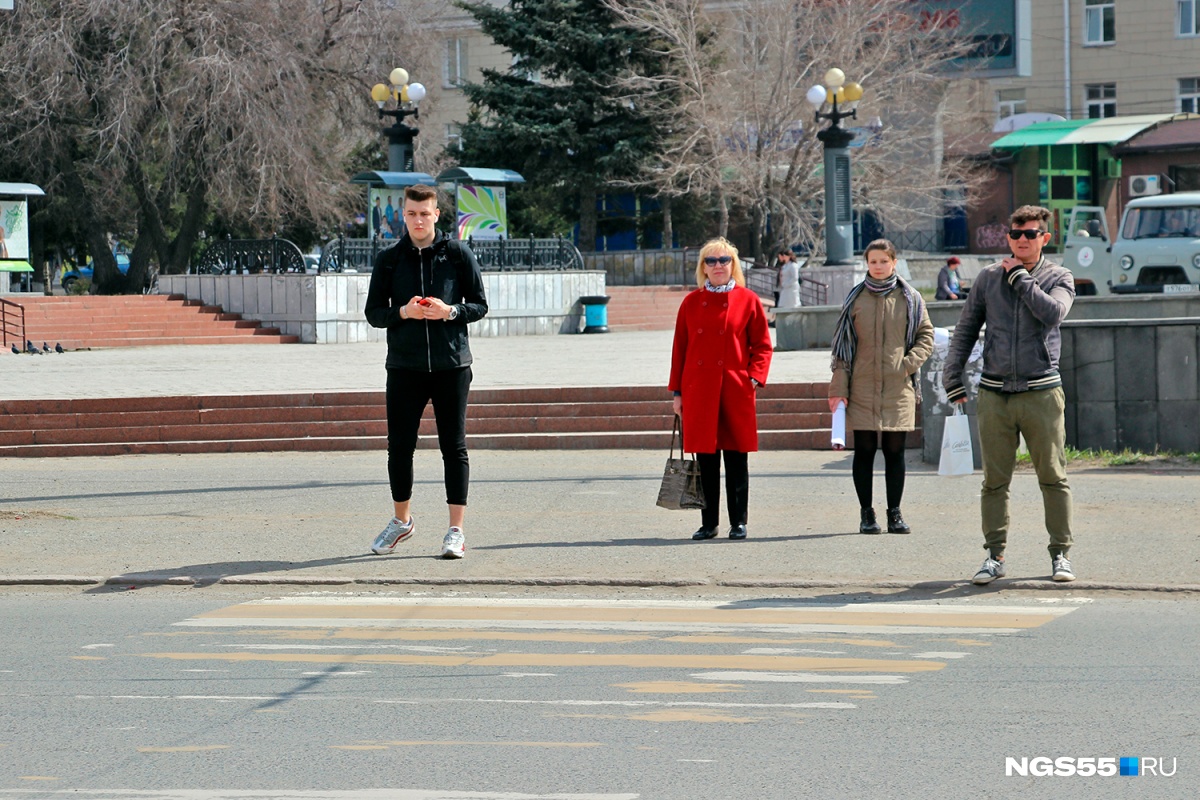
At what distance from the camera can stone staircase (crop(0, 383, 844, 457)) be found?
48.0 feet

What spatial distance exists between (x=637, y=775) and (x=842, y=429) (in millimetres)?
5049

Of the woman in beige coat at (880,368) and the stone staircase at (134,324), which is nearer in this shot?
the woman in beige coat at (880,368)

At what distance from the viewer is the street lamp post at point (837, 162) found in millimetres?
32094

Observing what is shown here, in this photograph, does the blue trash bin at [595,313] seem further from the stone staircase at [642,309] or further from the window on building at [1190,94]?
the window on building at [1190,94]

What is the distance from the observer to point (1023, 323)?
24.5 ft

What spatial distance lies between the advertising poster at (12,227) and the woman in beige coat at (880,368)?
24.6 metres

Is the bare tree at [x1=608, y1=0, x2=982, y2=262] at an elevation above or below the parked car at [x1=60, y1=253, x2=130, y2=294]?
above

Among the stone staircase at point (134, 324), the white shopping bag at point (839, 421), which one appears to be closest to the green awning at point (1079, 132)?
the stone staircase at point (134, 324)

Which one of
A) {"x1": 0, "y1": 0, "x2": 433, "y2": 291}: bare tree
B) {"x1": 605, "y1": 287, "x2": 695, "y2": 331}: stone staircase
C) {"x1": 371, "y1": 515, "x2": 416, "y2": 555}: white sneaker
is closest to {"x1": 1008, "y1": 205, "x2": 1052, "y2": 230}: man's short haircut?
{"x1": 371, "y1": 515, "x2": 416, "y2": 555}: white sneaker

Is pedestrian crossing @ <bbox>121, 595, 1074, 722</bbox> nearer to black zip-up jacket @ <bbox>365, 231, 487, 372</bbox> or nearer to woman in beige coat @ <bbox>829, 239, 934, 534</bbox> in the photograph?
black zip-up jacket @ <bbox>365, 231, 487, 372</bbox>

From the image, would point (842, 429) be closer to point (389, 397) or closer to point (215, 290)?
point (389, 397)

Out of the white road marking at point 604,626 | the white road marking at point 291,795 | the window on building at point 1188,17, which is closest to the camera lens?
the white road marking at point 291,795

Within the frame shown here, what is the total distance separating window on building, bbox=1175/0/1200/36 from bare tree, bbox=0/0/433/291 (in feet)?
108

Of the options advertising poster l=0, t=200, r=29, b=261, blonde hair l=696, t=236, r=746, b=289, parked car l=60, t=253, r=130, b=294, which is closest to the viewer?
blonde hair l=696, t=236, r=746, b=289
